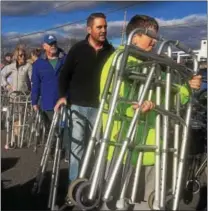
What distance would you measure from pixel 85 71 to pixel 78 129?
0.50 meters

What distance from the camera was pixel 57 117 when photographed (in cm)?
451

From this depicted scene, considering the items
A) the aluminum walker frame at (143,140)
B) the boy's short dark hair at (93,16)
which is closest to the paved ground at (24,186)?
the aluminum walker frame at (143,140)

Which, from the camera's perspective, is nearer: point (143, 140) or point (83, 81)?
point (143, 140)

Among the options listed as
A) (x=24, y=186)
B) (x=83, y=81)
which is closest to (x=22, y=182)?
(x=24, y=186)

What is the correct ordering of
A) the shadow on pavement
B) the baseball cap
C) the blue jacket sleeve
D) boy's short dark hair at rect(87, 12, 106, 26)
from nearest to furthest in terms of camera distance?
boy's short dark hair at rect(87, 12, 106, 26) → the shadow on pavement → the baseball cap → the blue jacket sleeve

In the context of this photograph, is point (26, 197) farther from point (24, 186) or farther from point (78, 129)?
point (78, 129)

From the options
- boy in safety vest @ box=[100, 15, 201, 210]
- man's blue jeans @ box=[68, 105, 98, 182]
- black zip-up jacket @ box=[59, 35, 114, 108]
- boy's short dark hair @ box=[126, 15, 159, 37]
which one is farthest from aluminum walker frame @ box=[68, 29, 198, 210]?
black zip-up jacket @ box=[59, 35, 114, 108]

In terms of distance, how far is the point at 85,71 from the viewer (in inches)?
179

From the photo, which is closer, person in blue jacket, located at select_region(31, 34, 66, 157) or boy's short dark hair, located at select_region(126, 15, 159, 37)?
boy's short dark hair, located at select_region(126, 15, 159, 37)

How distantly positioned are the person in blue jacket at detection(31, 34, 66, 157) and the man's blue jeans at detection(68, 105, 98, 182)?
103cm

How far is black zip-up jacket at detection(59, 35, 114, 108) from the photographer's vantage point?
454 centimetres

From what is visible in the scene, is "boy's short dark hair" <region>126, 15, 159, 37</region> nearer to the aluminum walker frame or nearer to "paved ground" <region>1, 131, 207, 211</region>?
the aluminum walker frame

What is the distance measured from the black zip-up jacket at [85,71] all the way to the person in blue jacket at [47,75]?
89 centimetres

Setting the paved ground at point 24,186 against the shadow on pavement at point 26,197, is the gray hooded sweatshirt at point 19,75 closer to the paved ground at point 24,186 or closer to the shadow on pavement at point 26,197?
the paved ground at point 24,186
